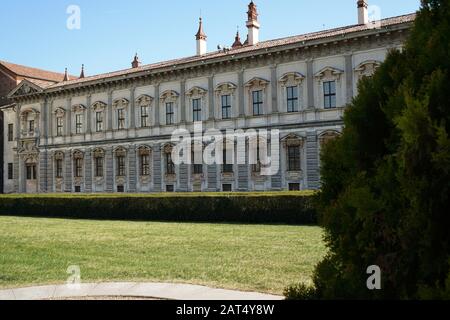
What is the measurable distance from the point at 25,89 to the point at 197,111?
18931mm

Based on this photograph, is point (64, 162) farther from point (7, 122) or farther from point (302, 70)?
point (302, 70)

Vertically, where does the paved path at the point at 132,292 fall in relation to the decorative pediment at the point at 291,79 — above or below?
below

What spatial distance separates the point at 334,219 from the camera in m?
3.26

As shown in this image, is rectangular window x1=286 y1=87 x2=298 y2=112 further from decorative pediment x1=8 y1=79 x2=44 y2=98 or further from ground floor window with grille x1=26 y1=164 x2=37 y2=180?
ground floor window with grille x1=26 y1=164 x2=37 y2=180

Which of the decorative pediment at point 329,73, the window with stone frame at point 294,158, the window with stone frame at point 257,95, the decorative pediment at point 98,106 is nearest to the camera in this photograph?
the decorative pediment at point 329,73

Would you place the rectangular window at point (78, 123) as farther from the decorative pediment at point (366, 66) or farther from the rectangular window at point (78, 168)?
the decorative pediment at point (366, 66)

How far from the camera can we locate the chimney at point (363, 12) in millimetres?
30656

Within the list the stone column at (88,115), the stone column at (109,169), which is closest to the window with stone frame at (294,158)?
the stone column at (109,169)

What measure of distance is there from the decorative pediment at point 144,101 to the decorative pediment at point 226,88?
6.14 m

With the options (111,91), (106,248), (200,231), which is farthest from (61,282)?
(111,91)

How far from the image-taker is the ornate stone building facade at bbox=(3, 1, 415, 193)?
2888 centimetres

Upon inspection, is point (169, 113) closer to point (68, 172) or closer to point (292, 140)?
point (292, 140)

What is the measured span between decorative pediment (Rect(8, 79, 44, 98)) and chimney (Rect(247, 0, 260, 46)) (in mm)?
19474

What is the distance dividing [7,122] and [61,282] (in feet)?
145
